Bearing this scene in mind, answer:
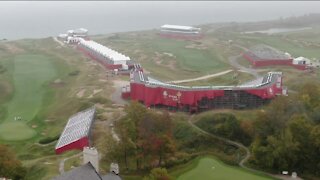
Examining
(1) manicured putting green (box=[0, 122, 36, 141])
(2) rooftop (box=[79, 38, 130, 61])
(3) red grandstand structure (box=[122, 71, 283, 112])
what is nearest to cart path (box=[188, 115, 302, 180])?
(3) red grandstand structure (box=[122, 71, 283, 112])

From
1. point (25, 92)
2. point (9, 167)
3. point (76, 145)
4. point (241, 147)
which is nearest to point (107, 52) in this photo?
point (25, 92)

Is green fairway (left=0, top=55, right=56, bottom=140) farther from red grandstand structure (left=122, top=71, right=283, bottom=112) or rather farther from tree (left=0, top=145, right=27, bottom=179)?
red grandstand structure (left=122, top=71, right=283, bottom=112)

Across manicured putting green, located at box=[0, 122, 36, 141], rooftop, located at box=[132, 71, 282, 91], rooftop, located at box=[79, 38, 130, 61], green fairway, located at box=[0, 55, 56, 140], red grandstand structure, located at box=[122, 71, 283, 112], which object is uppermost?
rooftop, located at box=[79, 38, 130, 61]

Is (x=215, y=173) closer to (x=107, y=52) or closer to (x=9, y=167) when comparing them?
(x=9, y=167)

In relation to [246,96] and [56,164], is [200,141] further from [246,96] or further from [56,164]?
[56,164]

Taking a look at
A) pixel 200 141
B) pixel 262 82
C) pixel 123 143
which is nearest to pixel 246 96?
pixel 262 82

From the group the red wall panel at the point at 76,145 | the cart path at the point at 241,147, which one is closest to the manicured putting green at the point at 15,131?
the red wall panel at the point at 76,145
